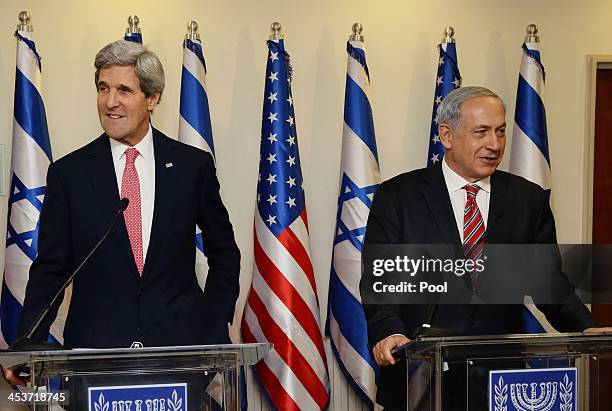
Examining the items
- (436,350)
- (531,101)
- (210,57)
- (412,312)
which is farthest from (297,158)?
(436,350)

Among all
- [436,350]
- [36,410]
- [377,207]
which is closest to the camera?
[36,410]

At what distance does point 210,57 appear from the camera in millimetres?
4980

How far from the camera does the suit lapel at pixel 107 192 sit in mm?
3133

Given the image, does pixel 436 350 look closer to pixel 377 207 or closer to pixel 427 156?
pixel 377 207

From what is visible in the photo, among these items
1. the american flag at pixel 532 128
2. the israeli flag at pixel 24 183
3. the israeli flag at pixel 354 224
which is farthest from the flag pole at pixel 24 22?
the american flag at pixel 532 128

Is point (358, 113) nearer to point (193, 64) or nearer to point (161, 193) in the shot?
point (193, 64)

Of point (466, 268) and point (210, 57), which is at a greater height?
point (210, 57)

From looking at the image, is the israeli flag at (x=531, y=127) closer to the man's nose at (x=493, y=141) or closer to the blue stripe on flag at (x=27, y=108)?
the man's nose at (x=493, y=141)

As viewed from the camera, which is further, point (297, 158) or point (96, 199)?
point (297, 158)

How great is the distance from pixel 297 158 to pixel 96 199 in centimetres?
174

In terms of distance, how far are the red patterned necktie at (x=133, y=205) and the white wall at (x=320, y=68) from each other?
1684mm

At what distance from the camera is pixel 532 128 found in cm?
490

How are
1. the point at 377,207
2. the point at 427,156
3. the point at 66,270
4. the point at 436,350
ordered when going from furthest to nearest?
the point at 427,156
the point at 377,207
the point at 66,270
the point at 436,350

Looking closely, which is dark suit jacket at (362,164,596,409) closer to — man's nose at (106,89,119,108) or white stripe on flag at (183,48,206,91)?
man's nose at (106,89,119,108)
